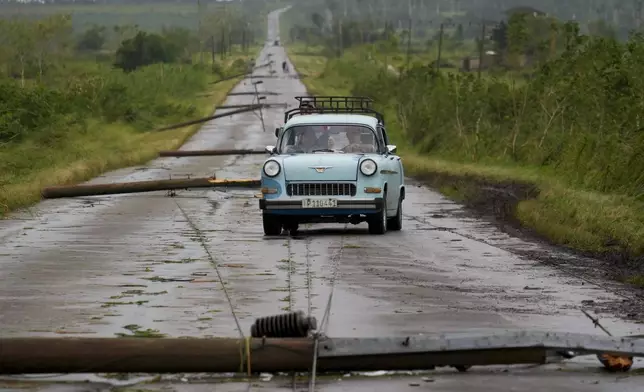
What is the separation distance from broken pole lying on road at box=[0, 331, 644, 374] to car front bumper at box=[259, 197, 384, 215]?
10.4 meters

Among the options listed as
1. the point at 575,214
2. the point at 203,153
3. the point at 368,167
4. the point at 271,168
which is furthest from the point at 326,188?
the point at 203,153

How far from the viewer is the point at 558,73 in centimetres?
3809

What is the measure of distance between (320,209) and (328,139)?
1.67m

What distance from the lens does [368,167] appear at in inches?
774

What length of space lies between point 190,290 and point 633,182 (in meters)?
11.9

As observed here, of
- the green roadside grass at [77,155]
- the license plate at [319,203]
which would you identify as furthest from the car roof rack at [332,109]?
the green roadside grass at [77,155]

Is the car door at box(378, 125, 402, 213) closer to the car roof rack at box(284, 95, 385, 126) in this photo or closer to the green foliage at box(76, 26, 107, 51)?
the car roof rack at box(284, 95, 385, 126)

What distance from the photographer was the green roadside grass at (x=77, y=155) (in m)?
29.0

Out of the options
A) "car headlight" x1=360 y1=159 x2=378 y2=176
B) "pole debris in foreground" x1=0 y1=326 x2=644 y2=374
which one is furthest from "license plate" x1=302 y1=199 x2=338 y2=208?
"pole debris in foreground" x1=0 y1=326 x2=644 y2=374

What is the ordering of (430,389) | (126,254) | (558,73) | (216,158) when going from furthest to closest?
(216,158), (558,73), (126,254), (430,389)

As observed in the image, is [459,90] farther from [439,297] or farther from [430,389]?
[430,389]

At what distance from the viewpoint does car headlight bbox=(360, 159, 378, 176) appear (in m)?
19.6

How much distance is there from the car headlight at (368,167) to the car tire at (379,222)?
44 cm

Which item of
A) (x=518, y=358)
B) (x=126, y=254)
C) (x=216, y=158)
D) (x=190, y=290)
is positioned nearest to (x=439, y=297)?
(x=190, y=290)
